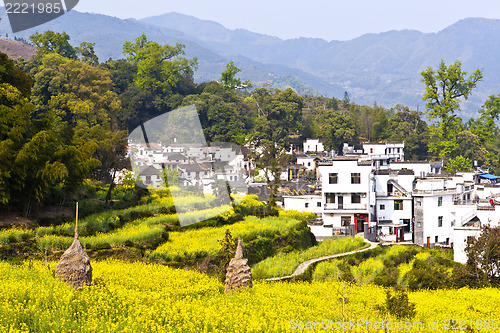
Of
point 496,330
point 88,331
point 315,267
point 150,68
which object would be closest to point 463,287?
point 315,267

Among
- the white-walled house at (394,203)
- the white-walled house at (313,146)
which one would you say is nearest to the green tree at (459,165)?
the white-walled house at (313,146)

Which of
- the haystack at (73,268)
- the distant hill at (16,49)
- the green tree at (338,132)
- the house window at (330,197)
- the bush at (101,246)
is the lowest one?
the house window at (330,197)

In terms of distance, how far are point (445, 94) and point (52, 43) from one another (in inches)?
2474

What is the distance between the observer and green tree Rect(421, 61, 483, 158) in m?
87.9

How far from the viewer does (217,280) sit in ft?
67.1

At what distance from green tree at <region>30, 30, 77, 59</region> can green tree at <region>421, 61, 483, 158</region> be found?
55690 mm

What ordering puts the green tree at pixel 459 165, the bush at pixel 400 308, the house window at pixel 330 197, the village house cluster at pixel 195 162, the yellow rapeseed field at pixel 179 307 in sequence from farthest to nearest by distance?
1. the green tree at pixel 459 165
2. the village house cluster at pixel 195 162
3. the house window at pixel 330 197
4. the bush at pixel 400 308
5. the yellow rapeseed field at pixel 179 307

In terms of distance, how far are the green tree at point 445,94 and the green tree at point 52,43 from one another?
5569 cm

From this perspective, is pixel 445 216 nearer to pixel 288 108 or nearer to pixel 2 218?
pixel 2 218

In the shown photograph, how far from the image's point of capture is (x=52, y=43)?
84250 millimetres

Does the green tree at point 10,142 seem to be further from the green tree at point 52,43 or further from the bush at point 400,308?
the green tree at point 52,43

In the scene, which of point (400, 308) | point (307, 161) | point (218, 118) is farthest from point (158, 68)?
point (400, 308)

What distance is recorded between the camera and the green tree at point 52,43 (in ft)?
271

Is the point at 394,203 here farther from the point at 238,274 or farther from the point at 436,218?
the point at 238,274
